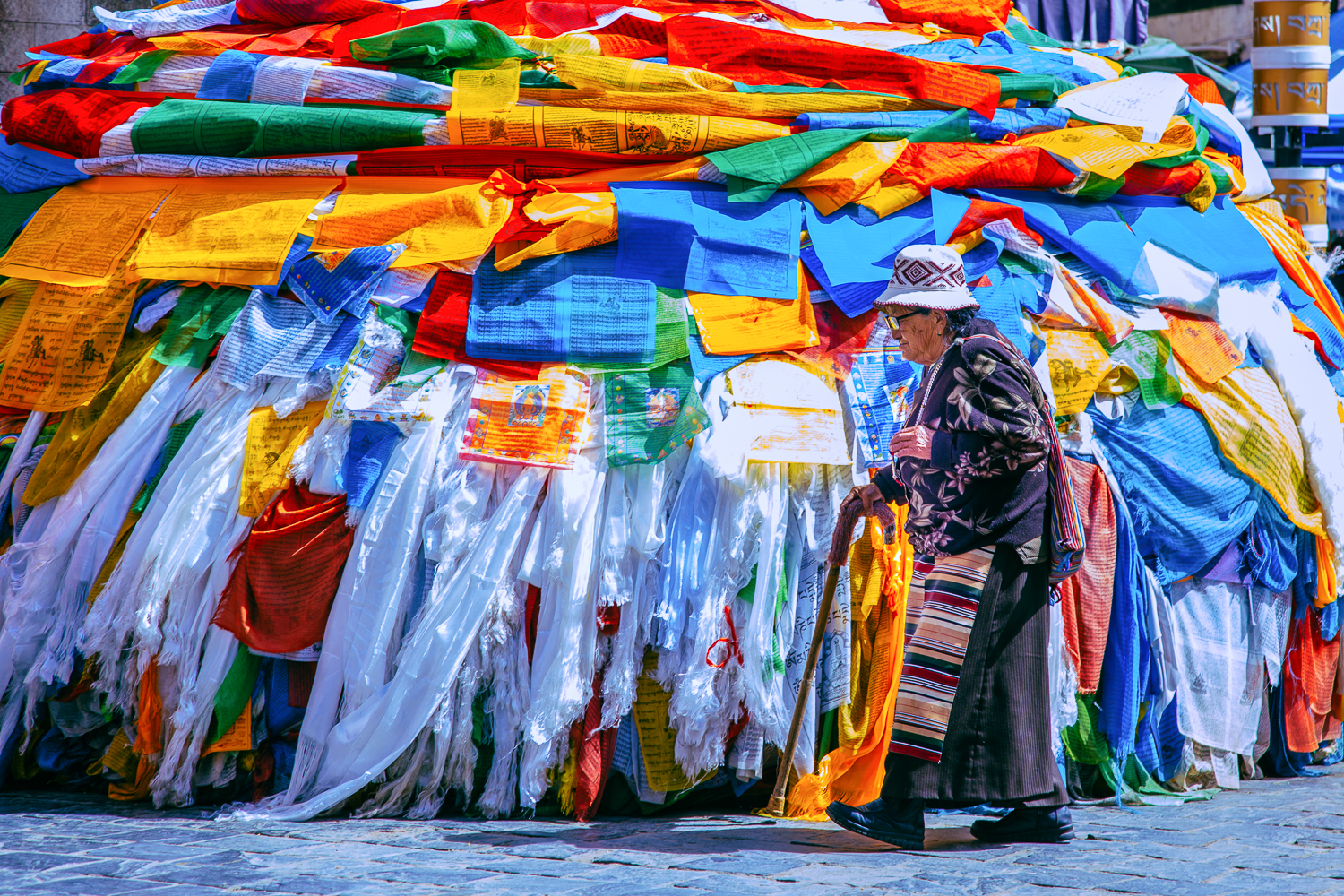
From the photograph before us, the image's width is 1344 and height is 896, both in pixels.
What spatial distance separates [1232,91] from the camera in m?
11.0

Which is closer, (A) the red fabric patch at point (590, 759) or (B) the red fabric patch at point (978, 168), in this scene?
(A) the red fabric patch at point (590, 759)

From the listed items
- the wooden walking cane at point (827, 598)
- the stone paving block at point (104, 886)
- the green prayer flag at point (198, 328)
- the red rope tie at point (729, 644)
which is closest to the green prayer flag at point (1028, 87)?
the wooden walking cane at point (827, 598)

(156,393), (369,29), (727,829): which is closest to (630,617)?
(727,829)

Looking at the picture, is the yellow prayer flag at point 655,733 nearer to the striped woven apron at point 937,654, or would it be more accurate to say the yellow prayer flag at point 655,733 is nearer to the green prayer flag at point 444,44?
the striped woven apron at point 937,654

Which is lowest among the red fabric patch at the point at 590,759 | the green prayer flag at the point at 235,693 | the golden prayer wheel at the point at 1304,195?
the red fabric patch at the point at 590,759

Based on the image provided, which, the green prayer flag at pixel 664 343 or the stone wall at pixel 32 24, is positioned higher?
the stone wall at pixel 32 24

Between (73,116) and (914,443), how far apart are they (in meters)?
3.09

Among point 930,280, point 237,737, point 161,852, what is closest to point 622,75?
point 930,280

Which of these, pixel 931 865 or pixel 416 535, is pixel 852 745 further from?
pixel 416 535

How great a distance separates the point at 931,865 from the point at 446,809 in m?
1.52

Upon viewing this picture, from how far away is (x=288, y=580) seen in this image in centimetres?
416

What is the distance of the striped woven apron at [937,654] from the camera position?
3.65 metres

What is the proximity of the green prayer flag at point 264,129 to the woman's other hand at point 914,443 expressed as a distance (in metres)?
1.84

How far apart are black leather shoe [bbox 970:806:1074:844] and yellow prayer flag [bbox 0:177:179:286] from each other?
3.20 m
